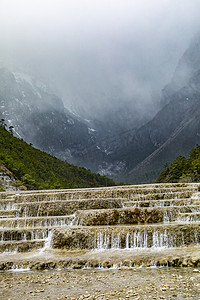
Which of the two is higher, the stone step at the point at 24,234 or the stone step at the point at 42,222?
the stone step at the point at 42,222

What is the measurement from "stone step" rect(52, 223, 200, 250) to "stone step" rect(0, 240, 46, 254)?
3.85ft

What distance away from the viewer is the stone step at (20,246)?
2161 centimetres

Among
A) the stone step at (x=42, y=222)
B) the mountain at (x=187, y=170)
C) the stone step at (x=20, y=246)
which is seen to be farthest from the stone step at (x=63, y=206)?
the mountain at (x=187, y=170)

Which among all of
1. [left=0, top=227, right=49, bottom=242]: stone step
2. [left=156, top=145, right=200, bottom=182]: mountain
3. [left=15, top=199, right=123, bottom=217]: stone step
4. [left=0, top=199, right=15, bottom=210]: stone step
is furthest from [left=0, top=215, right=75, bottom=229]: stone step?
[left=156, top=145, right=200, bottom=182]: mountain

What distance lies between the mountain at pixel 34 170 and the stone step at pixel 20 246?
61.2 metres

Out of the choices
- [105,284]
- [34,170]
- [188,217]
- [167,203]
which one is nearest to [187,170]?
[34,170]

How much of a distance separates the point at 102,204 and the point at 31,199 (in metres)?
11.4

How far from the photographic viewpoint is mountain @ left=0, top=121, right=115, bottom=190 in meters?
93.8

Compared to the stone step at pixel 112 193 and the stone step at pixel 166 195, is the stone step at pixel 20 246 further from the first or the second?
the stone step at pixel 112 193

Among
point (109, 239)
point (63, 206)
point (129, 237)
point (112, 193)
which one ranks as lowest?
point (109, 239)

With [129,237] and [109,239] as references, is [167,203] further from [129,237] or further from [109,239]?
[109,239]

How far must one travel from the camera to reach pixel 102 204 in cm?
3122

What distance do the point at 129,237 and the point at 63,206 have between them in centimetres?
1319

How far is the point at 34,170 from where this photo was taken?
117875 mm
